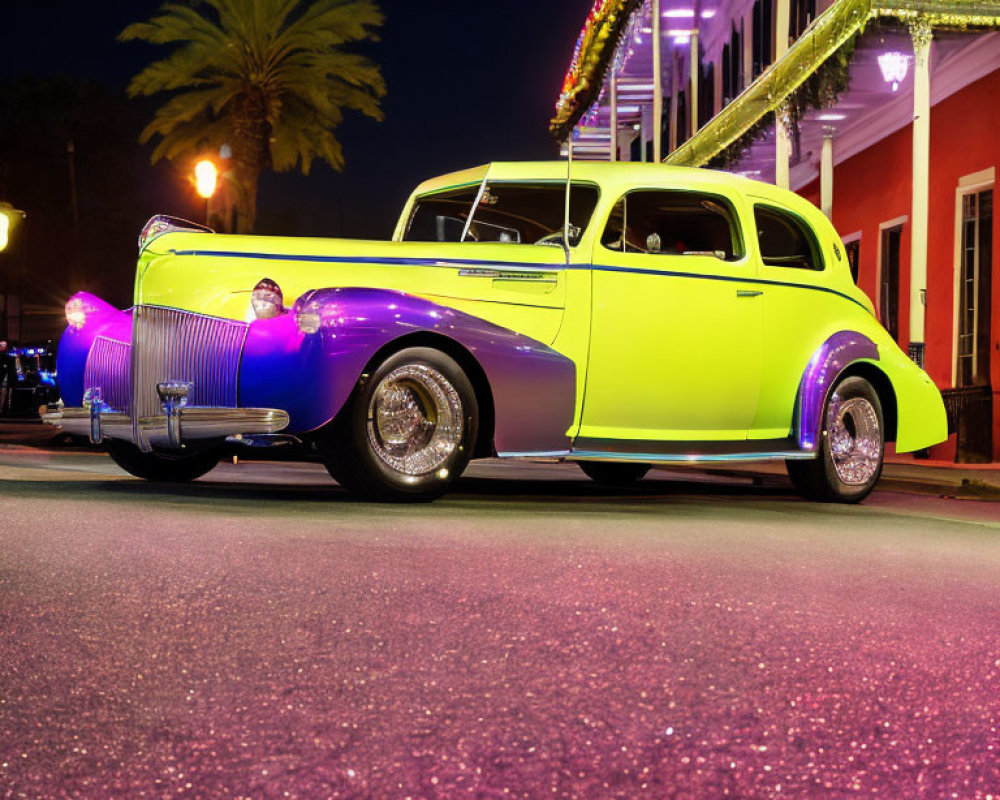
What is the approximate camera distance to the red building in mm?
13336

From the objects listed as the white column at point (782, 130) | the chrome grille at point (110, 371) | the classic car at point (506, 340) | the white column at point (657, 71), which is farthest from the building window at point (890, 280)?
the chrome grille at point (110, 371)

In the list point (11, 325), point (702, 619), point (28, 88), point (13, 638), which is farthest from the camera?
point (28, 88)

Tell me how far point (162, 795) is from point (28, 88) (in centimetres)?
6606

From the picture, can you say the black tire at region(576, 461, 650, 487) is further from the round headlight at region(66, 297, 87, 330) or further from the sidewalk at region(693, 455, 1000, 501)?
the round headlight at region(66, 297, 87, 330)

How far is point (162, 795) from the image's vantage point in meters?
2.68

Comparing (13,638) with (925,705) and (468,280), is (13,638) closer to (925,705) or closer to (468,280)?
(925,705)

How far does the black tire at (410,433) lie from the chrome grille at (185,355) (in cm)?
70

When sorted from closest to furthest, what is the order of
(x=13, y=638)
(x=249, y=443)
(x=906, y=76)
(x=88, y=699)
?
(x=88, y=699) → (x=13, y=638) → (x=249, y=443) → (x=906, y=76)

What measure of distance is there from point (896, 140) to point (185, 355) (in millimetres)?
13593

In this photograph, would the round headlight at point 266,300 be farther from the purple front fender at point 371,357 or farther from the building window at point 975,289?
the building window at point 975,289

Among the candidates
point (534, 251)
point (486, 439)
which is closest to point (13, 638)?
point (486, 439)

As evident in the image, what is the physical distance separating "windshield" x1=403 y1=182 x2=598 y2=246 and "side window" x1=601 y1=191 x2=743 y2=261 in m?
0.21

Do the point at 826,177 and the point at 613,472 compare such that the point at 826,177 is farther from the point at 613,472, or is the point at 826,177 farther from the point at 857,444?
the point at 857,444

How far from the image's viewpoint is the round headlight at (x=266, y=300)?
688cm
